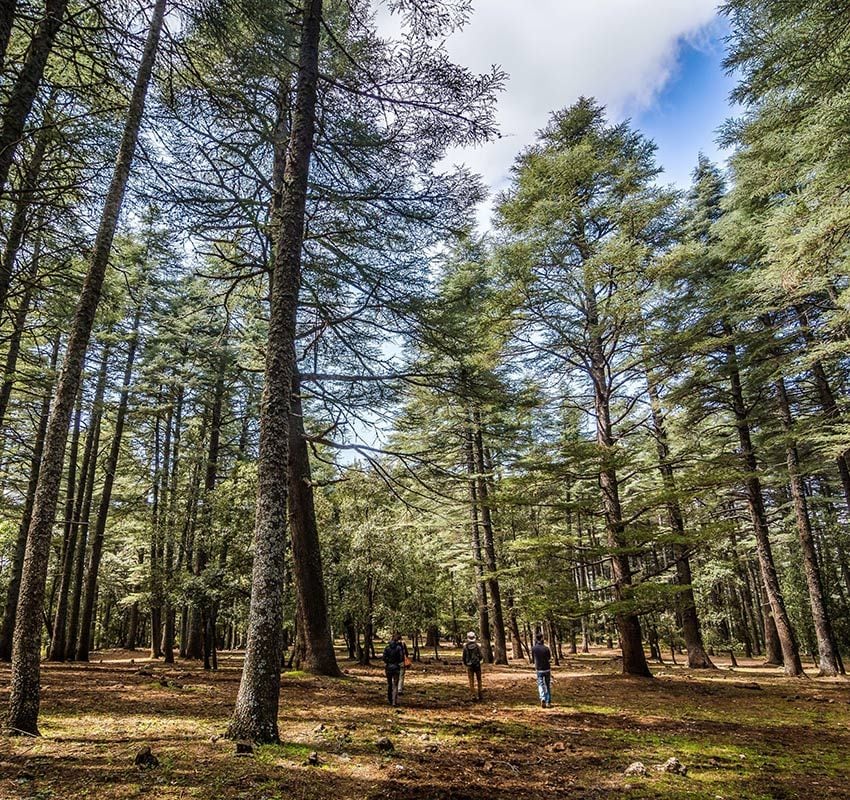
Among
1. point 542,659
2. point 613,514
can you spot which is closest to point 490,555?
point 613,514

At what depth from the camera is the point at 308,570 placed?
11.2 m

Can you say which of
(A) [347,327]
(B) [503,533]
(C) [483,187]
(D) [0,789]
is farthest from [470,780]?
(B) [503,533]

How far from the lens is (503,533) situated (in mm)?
23156

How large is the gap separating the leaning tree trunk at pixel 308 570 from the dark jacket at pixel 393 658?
284 centimetres

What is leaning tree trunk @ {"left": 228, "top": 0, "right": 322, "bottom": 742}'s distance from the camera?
536 cm

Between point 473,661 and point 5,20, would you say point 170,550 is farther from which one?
point 5,20

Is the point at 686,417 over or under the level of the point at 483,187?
under

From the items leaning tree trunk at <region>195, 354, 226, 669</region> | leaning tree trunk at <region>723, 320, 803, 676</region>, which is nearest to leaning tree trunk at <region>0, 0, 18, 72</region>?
leaning tree trunk at <region>195, 354, 226, 669</region>

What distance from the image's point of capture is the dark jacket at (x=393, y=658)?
350 inches

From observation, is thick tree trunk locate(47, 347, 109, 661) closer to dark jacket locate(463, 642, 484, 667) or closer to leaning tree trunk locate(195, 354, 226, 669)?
leaning tree trunk locate(195, 354, 226, 669)

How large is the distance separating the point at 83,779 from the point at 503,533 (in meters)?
20.6

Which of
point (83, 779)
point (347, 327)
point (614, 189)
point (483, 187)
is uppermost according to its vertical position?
point (614, 189)

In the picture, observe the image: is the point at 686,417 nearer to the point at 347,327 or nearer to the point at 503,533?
the point at 503,533

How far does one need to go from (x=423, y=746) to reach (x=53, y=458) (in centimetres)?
576
